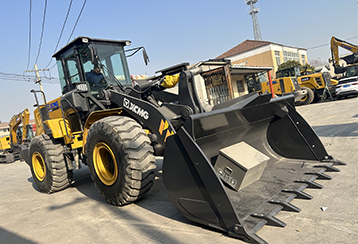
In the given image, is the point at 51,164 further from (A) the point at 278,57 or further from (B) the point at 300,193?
(A) the point at 278,57

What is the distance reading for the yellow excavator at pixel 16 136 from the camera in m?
12.2

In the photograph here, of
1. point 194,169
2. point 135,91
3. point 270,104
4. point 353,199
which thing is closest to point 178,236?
point 194,169

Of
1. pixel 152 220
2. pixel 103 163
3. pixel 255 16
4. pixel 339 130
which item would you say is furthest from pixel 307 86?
pixel 255 16

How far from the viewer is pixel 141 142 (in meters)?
3.61

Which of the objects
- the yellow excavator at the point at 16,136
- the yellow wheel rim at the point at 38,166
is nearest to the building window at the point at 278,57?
the yellow excavator at the point at 16,136

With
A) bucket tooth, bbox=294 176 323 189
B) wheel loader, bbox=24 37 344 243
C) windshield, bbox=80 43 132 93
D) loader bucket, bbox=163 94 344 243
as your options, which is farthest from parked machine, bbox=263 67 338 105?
bucket tooth, bbox=294 176 323 189

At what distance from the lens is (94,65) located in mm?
4820

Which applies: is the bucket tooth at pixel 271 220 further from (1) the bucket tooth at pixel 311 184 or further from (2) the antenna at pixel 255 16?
(2) the antenna at pixel 255 16

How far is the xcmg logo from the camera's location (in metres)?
3.90

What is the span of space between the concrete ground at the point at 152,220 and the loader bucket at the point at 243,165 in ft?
0.44

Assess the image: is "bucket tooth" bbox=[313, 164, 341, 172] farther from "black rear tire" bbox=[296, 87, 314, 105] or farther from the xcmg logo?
"black rear tire" bbox=[296, 87, 314, 105]

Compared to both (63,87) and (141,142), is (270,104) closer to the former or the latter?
(141,142)

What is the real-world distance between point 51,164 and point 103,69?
7.30 feet

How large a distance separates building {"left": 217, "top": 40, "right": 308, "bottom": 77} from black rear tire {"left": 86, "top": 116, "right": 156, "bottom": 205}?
34.6 m
